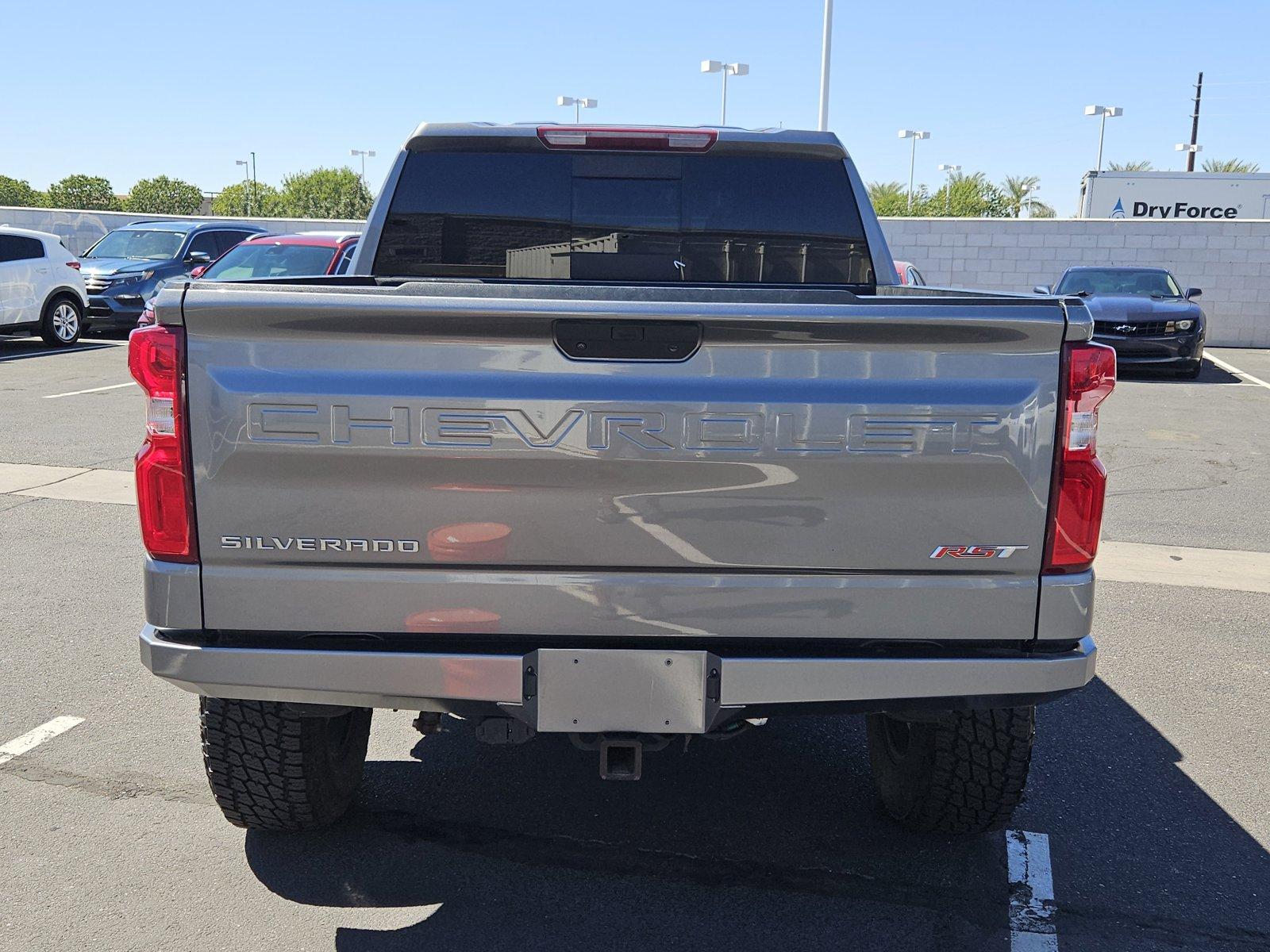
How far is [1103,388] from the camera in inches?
108

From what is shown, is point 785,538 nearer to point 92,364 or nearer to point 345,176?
point 92,364

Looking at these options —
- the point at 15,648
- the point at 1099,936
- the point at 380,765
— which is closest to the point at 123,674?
the point at 15,648

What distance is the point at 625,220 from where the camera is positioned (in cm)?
422

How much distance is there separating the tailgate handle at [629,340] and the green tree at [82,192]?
61.0 m

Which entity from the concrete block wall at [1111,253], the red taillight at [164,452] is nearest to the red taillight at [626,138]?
the red taillight at [164,452]

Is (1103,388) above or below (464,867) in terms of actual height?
above

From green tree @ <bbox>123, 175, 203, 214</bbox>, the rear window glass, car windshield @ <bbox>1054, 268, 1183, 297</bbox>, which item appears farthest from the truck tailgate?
green tree @ <bbox>123, 175, 203, 214</bbox>

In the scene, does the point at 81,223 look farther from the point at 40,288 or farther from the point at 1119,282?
the point at 1119,282

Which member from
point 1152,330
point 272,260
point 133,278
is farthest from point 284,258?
point 1152,330

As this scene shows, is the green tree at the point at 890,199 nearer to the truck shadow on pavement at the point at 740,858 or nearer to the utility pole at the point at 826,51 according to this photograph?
the utility pole at the point at 826,51

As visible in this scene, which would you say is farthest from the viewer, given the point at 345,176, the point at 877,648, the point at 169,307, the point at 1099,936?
the point at 345,176

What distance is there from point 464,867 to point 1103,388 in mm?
2165

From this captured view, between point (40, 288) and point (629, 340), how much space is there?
663 inches

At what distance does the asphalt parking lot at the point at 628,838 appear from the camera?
125 inches
